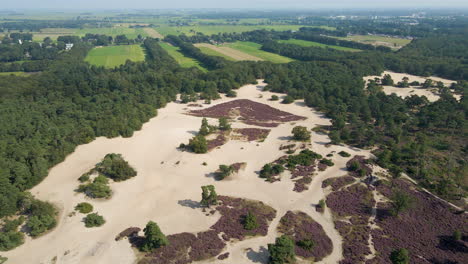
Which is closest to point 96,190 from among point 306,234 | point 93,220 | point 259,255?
point 93,220

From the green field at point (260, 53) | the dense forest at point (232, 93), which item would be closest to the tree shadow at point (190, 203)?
the dense forest at point (232, 93)

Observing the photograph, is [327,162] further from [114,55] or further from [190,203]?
[114,55]

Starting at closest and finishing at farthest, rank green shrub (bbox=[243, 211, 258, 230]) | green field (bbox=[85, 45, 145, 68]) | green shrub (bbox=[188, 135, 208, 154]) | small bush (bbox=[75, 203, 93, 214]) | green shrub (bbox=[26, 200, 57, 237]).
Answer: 1. green shrub (bbox=[26, 200, 57, 237])
2. green shrub (bbox=[243, 211, 258, 230])
3. small bush (bbox=[75, 203, 93, 214])
4. green shrub (bbox=[188, 135, 208, 154])
5. green field (bbox=[85, 45, 145, 68])

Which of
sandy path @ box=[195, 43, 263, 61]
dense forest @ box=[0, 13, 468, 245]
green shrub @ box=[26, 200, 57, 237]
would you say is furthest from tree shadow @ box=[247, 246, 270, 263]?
sandy path @ box=[195, 43, 263, 61]

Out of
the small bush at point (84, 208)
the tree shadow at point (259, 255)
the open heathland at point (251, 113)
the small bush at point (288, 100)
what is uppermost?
the small bush at point (288, 100)

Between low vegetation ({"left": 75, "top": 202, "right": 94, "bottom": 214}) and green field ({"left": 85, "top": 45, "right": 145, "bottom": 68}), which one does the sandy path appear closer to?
green field ({"left": 85, "top": 45, "right": 145, "bottom": 68})

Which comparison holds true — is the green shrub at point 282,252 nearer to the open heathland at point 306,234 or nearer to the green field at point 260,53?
the open heathland at point 306,234
